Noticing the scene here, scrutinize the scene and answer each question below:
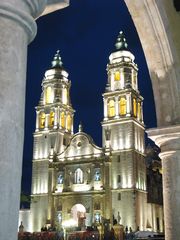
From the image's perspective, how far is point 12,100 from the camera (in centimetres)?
206

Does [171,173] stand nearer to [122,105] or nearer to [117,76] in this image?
[122,105]

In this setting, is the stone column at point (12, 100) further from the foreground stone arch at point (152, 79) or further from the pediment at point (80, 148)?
the pediment at point (80, 148)

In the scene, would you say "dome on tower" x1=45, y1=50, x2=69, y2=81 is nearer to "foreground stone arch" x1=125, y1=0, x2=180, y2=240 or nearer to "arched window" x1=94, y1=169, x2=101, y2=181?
"arched window" x1=94, y1=169, x2=101, y2=181

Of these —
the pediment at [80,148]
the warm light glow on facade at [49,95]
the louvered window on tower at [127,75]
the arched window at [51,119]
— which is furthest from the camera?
the warm light glow on facade at [49,95]

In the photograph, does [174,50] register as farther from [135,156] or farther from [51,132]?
[51,132]

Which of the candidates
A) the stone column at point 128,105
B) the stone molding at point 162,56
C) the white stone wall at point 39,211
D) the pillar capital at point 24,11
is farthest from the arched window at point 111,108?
the pillar capital at point 24,11

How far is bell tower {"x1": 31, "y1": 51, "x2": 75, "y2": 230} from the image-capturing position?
Answer: 1371 inches

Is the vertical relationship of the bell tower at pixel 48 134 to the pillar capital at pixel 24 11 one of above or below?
above

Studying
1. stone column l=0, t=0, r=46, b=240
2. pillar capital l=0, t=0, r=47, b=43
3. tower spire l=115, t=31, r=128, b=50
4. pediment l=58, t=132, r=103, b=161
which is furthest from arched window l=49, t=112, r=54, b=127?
stone column l=0, t=0, r=46, b=240

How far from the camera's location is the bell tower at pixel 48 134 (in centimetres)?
3481

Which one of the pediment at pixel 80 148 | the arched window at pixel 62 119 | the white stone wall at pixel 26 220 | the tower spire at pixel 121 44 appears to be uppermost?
the tower spire at pixel 121 44

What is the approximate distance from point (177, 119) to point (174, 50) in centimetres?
92

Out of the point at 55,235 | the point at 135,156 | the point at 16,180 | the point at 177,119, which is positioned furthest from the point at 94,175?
the point at 16,180

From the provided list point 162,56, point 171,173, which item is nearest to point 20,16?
point 162,56
